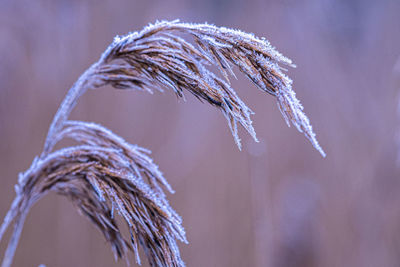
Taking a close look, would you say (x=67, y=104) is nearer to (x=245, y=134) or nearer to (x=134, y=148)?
(x=134, y=148)

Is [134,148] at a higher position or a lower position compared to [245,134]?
lower

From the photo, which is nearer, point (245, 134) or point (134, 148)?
point (134, 148)

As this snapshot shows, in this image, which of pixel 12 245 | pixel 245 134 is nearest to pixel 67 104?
pixel 12 245

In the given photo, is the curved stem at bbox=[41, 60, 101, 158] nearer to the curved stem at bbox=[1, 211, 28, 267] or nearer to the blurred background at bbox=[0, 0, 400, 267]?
the curved stem at bbox=[1, 211, 28, 267]

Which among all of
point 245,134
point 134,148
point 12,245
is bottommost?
point 12,245

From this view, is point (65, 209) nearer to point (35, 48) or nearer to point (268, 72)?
point (35, 48)

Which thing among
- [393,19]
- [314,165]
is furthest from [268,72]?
[393,19]
